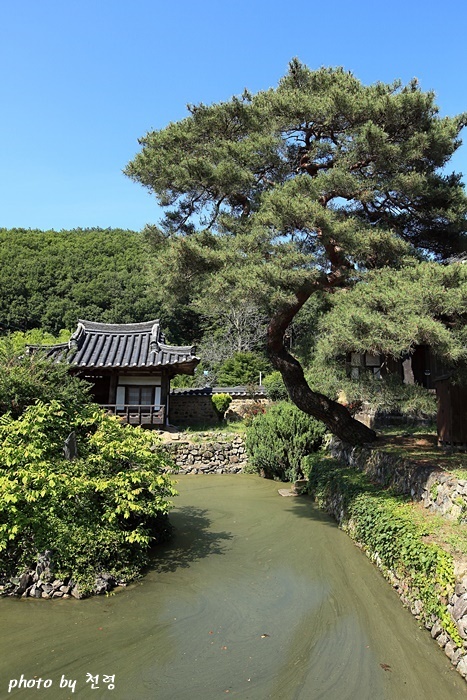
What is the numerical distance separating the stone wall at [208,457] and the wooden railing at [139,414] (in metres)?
1.78

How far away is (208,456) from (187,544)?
24.9ft

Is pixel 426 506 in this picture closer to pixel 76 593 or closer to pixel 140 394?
pixel 76 593

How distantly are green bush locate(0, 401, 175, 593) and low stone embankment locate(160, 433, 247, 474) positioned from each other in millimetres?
8005

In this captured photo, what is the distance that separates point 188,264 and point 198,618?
5.07 metres

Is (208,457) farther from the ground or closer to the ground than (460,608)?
closer to the ground

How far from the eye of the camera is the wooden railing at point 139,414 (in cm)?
1641

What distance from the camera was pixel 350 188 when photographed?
7.37 metres

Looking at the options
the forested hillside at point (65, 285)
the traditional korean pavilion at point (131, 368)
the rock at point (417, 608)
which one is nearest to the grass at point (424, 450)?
the rock at point (417, 608)

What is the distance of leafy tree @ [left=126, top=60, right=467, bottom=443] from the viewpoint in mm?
7188

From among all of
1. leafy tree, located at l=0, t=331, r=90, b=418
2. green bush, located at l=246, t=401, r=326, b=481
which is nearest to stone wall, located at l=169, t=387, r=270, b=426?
green bush, located at l=246, t=401, r=326, b=481

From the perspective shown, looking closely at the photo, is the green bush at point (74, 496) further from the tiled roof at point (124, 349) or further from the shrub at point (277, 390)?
the shrub at point (277, 390)

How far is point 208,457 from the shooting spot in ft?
48.6

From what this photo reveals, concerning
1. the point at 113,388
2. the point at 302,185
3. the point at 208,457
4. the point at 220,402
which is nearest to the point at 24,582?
the point at 302,185

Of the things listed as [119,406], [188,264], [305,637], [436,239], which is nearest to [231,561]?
[305,637]
